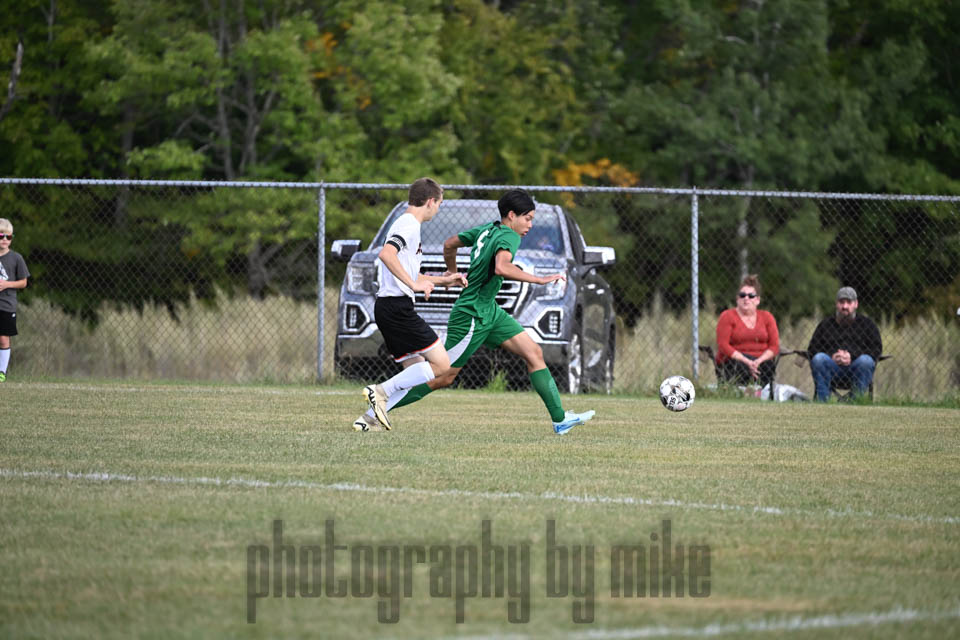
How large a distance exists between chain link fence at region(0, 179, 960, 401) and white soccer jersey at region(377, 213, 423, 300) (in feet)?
14.2

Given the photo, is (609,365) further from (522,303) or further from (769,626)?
(769,626)

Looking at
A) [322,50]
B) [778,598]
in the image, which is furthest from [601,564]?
[322,50]

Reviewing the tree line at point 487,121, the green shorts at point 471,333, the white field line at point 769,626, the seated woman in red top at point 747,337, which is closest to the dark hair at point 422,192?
the green shorts at point 471,333

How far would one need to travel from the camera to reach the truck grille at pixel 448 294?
15000mm

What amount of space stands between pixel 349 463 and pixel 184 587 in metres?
3.45

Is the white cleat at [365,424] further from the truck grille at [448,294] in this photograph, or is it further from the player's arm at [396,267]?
the truck grille at [448,294]

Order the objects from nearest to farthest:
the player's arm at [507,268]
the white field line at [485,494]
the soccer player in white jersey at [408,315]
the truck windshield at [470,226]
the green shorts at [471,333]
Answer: the white field line at [485,494]
the player's arm at [507,268]
the soccer player in white jersey at [408,315]
the green shorts at [471,333]
the truck windshield at [470,226]

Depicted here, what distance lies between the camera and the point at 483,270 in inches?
421

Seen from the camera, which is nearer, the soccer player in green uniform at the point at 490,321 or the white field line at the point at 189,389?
the soccer player in green uniform at the point at 490,321

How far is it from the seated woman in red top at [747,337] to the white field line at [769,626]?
10.3 meters

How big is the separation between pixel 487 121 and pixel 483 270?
74.1 ft

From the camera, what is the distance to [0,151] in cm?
3028

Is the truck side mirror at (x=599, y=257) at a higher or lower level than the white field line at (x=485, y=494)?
higher

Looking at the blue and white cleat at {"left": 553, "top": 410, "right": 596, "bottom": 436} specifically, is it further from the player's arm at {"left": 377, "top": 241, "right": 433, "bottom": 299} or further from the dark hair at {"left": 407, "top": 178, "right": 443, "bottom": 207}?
the dark hair at {"left": 407, "top": 178, "right": 443, "bottom": 207}
